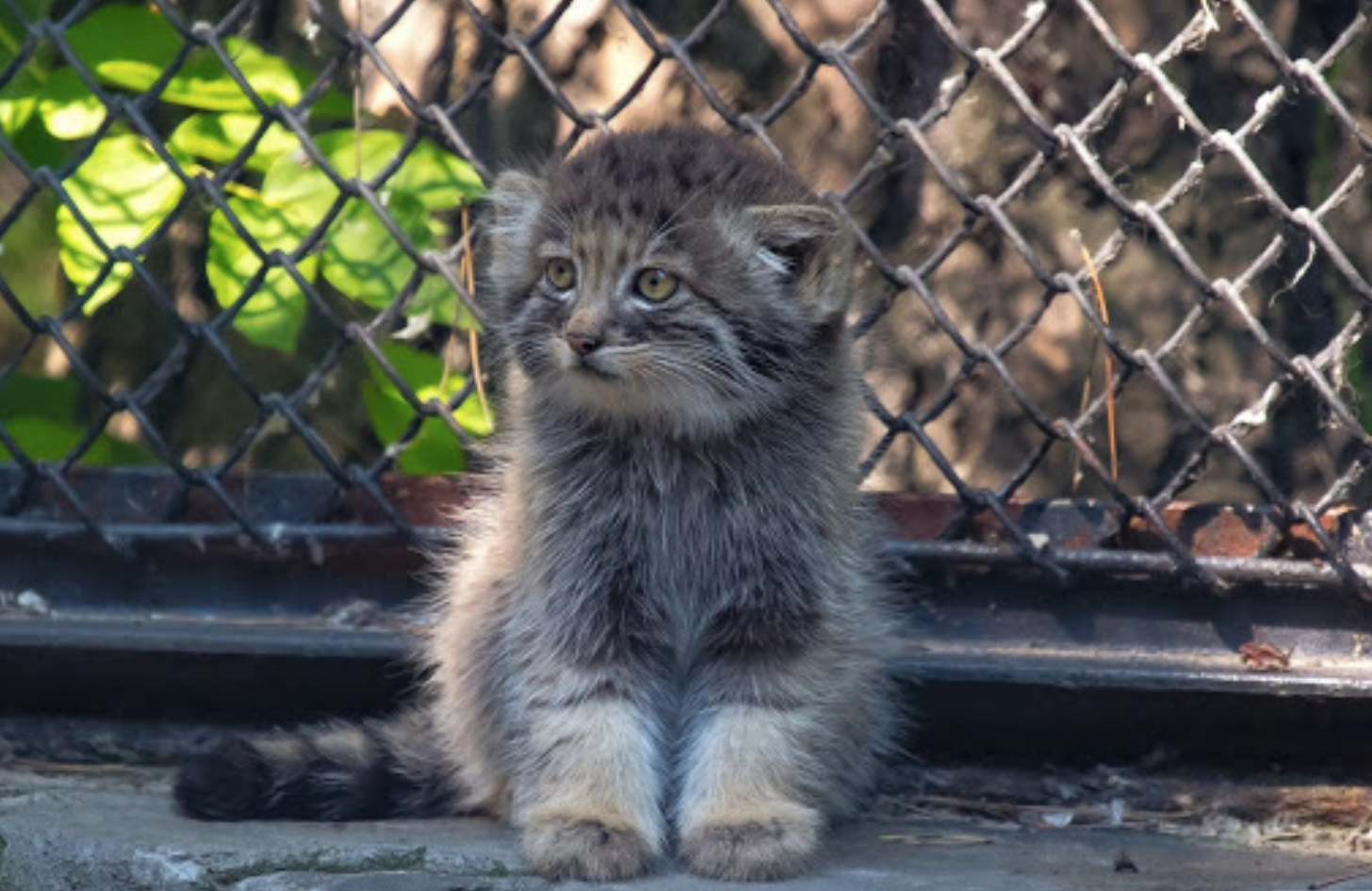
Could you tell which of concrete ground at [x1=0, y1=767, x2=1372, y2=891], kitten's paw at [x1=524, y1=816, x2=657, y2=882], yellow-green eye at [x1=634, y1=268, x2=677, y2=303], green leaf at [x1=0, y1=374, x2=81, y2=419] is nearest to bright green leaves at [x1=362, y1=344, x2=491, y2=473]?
green leaf at [x1=0, y1=374, x2=81, y2=419]

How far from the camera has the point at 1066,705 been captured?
4125 mm

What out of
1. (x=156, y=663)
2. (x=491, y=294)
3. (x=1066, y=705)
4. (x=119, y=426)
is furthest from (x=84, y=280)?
(x=1066, y=705)

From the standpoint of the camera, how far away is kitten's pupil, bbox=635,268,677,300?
11.6 ft

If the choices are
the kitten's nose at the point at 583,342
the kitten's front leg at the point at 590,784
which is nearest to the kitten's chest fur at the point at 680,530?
the kitten's front leg at the point at 590,784

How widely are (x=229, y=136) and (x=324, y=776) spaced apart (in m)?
1.83

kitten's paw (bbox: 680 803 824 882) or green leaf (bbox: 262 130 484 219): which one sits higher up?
green leaf (bbox: 262 130 484 219)

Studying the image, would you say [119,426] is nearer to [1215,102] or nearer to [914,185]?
[914,185]

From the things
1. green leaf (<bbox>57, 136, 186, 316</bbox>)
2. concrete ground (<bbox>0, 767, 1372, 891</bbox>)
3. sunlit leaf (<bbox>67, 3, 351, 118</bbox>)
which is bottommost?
Result: concrete ground (<bbox>0, 767, 1372, 891</bbox>)

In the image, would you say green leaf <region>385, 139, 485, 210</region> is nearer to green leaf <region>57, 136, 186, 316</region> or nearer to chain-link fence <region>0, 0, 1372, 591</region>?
chain-link fence <region>0, 0, 1372, 591</region>

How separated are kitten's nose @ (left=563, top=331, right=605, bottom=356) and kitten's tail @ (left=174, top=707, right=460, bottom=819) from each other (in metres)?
0.99

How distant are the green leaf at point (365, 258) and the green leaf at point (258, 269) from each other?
0.23ft

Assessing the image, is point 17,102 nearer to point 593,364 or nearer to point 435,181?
point 435,181

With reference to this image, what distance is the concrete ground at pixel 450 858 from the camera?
3393 millimetres

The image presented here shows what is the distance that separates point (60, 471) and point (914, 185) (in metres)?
2.12
